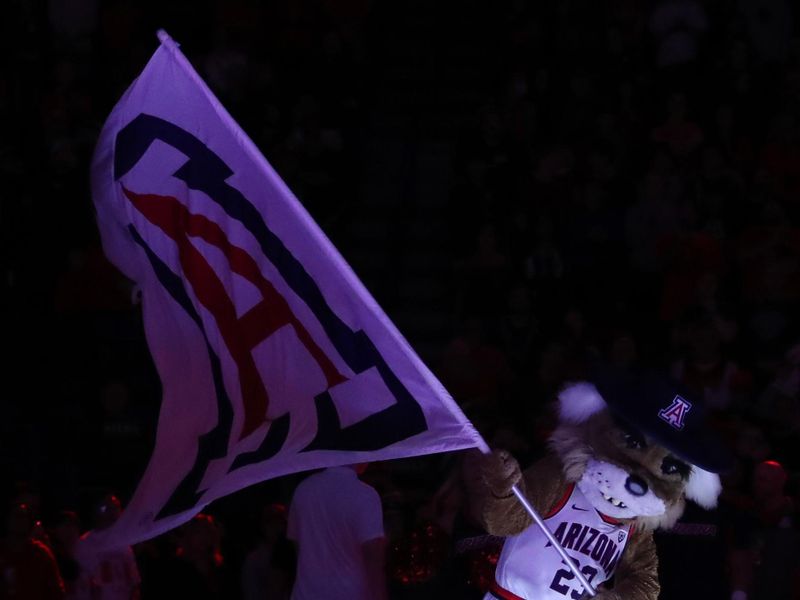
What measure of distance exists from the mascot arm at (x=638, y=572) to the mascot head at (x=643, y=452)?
0.09 m

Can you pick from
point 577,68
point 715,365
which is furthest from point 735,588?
point 577,68

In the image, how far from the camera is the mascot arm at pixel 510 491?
505 centimetres

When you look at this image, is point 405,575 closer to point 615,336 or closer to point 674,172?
point 615,336

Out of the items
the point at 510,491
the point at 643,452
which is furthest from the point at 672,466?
the point at 510,491

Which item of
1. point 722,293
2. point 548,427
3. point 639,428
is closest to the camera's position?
point 639,428

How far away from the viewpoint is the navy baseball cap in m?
5.21

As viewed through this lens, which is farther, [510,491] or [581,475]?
[581,475]

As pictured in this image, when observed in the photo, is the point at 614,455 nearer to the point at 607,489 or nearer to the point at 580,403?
the point at 607,489

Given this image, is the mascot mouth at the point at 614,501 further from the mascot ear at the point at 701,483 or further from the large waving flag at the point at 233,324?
the large waving flag at the point at 233,324

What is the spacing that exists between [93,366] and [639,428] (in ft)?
14.5

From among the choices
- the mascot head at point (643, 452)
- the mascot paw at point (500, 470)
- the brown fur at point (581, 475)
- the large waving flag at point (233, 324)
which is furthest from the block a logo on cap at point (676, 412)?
the large waving flag at point (233, 324)

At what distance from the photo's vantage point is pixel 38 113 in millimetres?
9742

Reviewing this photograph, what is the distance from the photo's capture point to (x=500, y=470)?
504 cm

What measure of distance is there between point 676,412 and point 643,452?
0.59 ft
